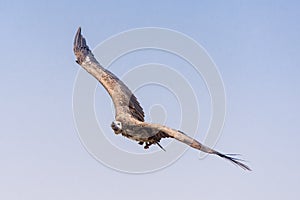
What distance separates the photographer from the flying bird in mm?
23047

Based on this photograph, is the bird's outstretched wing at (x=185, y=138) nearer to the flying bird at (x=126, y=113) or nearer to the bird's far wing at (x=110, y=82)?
the flying bird at (x=126, y=113)

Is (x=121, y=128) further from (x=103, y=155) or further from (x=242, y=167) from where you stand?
(x=242, y=167)

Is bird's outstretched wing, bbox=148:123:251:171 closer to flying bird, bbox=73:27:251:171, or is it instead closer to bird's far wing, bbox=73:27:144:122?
flying bird, bbox=73:27:251:171

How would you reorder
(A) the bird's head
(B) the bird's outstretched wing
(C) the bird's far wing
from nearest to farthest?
(B) the bird's outstretched wing
(A) the bird's head
(C) the bird's far wing

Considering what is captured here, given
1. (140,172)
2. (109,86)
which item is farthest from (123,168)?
(109,86)

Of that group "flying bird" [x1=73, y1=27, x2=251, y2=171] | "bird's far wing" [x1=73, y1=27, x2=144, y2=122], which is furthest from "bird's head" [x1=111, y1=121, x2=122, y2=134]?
"bird's far wing" [x1=73, y1=27, x2=144, y2=122]

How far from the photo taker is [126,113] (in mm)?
27797

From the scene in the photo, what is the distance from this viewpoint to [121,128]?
26.1 metres

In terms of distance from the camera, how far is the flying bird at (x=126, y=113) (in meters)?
23.0

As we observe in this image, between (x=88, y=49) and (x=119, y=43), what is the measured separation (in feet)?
16.3

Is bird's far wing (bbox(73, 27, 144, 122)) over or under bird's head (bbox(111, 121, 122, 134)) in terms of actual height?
over

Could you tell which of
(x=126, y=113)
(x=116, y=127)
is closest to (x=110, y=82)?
(x=126, y=113)

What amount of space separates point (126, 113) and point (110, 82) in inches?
127

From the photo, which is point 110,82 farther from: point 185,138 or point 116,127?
point 185,138
